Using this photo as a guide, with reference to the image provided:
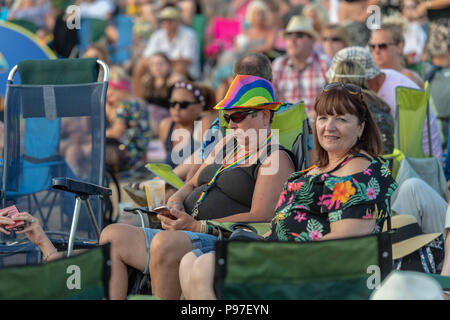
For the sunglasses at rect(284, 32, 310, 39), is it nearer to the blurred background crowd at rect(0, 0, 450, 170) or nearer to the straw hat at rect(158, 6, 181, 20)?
the blurred background crowd at rect(0, 0, 450, 170)

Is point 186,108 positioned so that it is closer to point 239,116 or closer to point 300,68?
point 300,68

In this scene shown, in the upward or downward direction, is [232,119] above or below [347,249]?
above

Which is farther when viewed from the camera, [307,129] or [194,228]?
[307,129]

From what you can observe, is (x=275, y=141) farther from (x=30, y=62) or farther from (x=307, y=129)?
(x=30, y=62)

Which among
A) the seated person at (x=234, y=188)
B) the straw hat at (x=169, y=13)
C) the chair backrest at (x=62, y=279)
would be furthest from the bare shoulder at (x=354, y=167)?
the straw hat at (x=169, y=13)

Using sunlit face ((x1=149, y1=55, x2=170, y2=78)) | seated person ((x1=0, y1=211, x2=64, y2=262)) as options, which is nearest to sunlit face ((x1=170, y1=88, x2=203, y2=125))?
seated person ((x1=0, y1=211, x2=64, y2=262))

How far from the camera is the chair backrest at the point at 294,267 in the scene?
8.66 ft

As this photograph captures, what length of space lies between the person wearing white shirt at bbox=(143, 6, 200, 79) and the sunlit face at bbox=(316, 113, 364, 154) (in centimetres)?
837

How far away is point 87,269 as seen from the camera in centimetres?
261

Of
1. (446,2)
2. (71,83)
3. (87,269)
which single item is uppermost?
(446,2)

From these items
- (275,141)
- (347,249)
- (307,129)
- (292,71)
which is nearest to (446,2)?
(292,71)

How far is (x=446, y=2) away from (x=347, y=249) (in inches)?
243

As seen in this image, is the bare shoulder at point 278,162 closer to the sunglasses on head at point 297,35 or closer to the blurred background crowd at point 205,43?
the blurred background crowd at point 205,43
